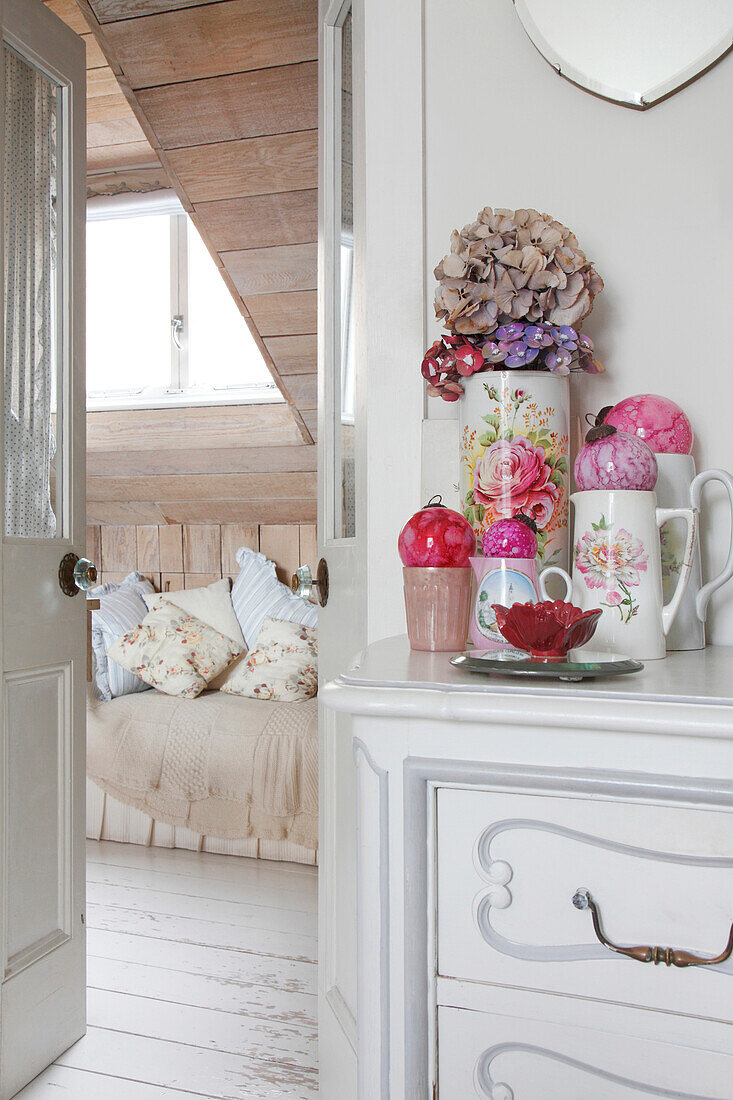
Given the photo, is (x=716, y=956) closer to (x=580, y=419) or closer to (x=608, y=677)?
(x=608, y=677)

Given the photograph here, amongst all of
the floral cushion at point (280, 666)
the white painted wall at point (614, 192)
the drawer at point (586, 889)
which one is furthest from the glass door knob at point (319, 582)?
the floral cushion at point (280, 666)

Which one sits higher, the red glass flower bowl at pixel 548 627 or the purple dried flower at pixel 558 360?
the purple dried flower at pixel 558 360

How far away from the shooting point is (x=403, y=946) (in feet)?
2.26

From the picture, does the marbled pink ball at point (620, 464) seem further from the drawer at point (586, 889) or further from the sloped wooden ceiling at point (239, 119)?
the sloped wooden ceiling at point (239, 119)

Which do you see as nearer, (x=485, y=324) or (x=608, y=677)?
(x=608, y=677)

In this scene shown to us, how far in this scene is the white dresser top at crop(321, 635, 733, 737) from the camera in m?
0.62

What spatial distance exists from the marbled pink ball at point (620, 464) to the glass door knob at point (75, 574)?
1299 millimetres

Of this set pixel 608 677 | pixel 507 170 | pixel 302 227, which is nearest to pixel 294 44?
pixel 302 227

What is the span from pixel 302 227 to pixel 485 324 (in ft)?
5.52

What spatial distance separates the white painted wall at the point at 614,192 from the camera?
1084 mm

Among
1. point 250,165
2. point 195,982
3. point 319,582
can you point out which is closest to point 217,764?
point 195,982

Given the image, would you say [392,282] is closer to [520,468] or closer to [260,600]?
[520,468]

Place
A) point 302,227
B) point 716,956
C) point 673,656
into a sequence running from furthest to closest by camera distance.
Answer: point 302,227 < point 673,656 < point 716,956

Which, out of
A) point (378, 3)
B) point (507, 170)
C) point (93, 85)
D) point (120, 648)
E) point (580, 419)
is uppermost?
point (93, 85)
